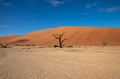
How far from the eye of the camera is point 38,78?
20.2 ft

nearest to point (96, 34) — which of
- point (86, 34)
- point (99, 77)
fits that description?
point (86, 34)

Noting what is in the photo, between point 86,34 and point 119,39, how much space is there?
13.9 meters

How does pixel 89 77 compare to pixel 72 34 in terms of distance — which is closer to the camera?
pixel 89 77

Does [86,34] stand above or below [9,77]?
above

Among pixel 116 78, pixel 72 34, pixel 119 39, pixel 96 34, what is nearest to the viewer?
pixel 116 78

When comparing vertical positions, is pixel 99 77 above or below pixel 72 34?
below

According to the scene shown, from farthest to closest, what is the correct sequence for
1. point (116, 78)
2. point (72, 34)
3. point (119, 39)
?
point (72, 34)
point (119, 39)
point (116, 78)

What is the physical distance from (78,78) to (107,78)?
1188 mm

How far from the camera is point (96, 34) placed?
62.0 meters

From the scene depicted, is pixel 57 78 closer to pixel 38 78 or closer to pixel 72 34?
pixel 38 78

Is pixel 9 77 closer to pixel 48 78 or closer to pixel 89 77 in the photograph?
pixel 48 78

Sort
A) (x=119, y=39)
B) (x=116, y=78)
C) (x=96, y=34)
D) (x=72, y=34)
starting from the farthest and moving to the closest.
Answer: (x=72, y=34) → (x=96, y=34) → (x=119, y=39) → (x=116, y=78)

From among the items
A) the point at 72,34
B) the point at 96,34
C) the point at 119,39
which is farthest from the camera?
the point at 72,34

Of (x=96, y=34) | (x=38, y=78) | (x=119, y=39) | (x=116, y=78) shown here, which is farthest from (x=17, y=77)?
(x=96, y=34)
